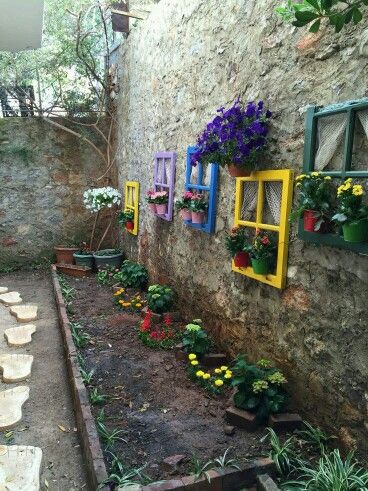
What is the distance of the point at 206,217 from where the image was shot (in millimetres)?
3553

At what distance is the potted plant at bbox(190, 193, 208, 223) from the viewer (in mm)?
3529

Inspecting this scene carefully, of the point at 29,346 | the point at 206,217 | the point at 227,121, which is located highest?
the point at 227,121

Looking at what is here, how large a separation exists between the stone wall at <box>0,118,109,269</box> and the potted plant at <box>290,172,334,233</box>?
5.67 m

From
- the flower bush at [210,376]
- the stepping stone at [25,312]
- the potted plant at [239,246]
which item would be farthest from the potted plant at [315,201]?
the stepping stone at [25,312]

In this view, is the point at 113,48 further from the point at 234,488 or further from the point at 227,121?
the point at 234,488

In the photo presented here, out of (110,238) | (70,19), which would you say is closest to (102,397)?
(110,238)

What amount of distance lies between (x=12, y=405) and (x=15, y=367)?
61cm

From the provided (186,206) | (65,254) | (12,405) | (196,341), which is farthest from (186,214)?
(65,254)

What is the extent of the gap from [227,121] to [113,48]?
17.3ft

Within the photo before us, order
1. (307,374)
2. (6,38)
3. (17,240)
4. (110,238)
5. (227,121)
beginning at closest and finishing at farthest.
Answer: (307,374) < (227,121) < (6,38) < (17,240) < (110,238)

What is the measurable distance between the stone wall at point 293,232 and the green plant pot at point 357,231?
173 mm

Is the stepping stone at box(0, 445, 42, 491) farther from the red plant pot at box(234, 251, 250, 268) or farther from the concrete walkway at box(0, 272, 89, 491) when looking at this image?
the red plant pot at box(234, 251, 250, 268)

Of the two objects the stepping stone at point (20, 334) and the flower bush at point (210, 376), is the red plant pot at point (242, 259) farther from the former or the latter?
the stepping stone at point (20, 334)

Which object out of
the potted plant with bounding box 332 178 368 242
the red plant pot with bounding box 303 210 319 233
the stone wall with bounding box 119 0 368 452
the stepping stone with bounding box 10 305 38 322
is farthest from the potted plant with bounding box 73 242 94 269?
the potted plant with bounding box 332 178 368 242
